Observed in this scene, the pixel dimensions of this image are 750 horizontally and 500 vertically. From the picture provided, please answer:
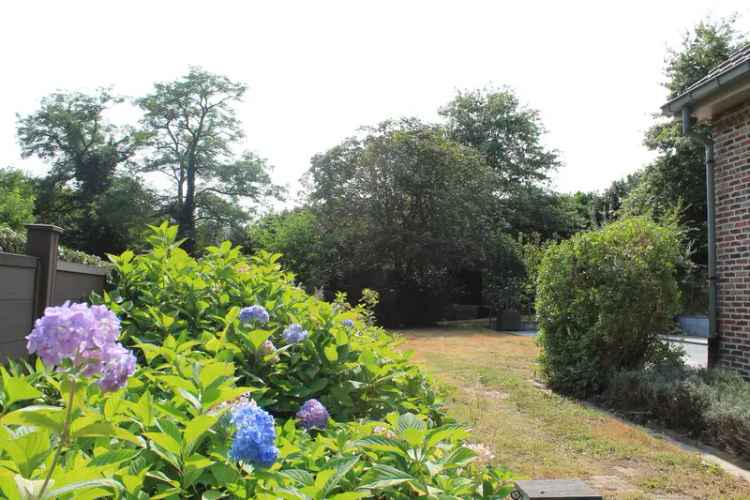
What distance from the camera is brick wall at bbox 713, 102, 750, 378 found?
6129 millimetres

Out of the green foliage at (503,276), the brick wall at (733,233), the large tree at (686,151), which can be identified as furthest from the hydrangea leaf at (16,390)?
the large tree at (686,151)

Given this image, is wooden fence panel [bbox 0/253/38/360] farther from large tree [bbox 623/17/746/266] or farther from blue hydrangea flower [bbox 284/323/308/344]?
large tree [bbox 623/17/746/266]

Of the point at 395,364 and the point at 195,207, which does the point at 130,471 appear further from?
the point at 195,207

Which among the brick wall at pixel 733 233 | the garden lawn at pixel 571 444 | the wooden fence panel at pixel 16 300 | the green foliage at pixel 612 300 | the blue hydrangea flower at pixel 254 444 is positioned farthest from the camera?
the green foliage at pixel 612 300

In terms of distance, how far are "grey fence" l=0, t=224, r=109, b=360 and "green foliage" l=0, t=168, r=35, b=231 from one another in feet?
70.4

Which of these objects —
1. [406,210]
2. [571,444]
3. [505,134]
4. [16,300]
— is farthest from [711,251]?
[505,134]

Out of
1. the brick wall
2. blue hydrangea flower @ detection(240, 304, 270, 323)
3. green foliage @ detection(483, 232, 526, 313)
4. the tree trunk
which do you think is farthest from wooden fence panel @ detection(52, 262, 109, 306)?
the tree trunk

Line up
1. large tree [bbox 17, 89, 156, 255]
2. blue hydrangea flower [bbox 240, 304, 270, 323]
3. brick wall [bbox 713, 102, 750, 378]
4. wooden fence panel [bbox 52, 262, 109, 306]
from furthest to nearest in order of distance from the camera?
large tree [bbox 17, 89, 156, 255]
brick wall [bbox 713, 102, 750, 378]
wooden fence panel [bbox 52, 262, 109, 306]
blue hydrangea flower [bbox 240, 304, 270, 323]

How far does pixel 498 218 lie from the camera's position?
81.4ft

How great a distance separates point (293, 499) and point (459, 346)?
11.6 meters

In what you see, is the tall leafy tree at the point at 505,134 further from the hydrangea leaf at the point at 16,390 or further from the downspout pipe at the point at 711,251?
the hydrangea leaf at the point at 16,390

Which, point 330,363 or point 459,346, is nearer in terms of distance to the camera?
point 330,363

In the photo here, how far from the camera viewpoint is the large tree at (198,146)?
102 ft

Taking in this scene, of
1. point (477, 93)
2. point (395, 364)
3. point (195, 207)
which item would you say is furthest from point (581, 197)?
point (395, 364)
